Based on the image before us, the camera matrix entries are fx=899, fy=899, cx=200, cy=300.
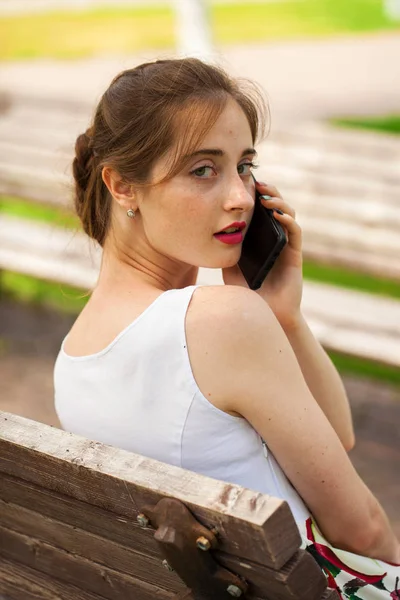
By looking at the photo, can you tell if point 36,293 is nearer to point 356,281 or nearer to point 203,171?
point 356,281

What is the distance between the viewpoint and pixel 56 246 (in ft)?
17.4

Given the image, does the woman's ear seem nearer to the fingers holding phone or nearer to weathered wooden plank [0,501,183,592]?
the fingers holding phone

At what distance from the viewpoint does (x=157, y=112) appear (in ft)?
6.52

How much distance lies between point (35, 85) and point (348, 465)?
10.4 meters

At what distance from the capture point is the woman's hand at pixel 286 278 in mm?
2301

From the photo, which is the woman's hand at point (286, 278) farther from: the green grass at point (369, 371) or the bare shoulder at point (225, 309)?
the green grass at point (369, 371)

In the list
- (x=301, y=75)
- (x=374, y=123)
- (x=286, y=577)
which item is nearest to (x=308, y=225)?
(x=286, y=577)

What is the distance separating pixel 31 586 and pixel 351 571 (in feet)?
2.30

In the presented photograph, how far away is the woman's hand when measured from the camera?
2.30m

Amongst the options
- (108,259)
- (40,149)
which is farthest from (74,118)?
(108,259)

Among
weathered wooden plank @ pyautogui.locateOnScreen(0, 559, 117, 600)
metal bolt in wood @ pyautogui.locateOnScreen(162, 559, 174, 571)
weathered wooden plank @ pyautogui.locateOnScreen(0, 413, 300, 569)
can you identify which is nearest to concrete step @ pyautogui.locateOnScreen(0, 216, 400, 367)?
weathered wooden plank @ pyautogui.locateOnScreen(0, 559, 117, 600)

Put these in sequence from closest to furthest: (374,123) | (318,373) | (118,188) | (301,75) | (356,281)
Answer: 1. (118,188)
2. (318,373)
3. (356,281)
4. (374,123)
5. (301,75)

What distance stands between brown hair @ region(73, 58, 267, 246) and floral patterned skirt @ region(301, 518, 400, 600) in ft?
2.78

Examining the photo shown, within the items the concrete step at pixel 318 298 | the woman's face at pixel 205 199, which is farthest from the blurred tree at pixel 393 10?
the woman's face at pixel 205 199
